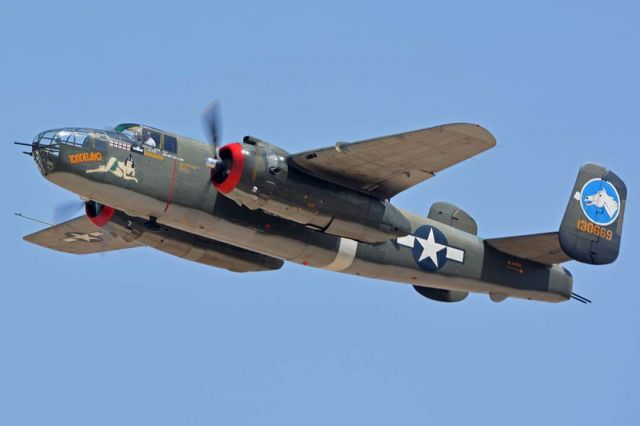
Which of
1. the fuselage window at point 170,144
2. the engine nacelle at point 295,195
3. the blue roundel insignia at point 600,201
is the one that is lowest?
the engine nacelle at point 295,195

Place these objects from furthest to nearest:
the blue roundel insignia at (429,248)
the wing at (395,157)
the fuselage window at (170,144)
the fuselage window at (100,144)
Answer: the blue roundel insignia at (429,248)
the fuselage window at (170,144)
the fuselage window at (100,144)
the wing at (395,157)

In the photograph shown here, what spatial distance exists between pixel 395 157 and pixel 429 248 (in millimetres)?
4534

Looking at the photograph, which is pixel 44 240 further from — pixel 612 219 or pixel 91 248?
pixel 612 219

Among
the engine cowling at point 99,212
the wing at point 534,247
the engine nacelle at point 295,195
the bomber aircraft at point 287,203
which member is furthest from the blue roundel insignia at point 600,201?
the engine cowling at point 99,212

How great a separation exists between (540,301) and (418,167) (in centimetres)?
734

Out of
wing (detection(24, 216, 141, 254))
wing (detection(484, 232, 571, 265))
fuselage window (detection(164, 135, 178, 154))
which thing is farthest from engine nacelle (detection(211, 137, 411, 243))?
wing (detection(24, 216, 141, 254))

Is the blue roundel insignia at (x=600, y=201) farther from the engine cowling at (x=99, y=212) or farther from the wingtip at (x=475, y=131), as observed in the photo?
the engine cowling at (x=99, y=212)

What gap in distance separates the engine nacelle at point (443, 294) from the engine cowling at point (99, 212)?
8.80 m

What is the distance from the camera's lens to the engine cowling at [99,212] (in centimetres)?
2767

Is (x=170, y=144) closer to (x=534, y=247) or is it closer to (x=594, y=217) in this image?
(x=534, y=247)

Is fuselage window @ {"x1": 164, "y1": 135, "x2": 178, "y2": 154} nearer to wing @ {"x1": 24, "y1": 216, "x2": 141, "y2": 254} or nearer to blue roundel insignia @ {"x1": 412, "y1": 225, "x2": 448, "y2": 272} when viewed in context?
wing @ {"x1": 24, "y1": 216, "x2": 141, "y2": 254}

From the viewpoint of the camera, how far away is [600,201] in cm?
3145

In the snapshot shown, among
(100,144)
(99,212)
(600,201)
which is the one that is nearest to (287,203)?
(100,144)

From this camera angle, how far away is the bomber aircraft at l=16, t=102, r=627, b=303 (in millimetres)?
25219
